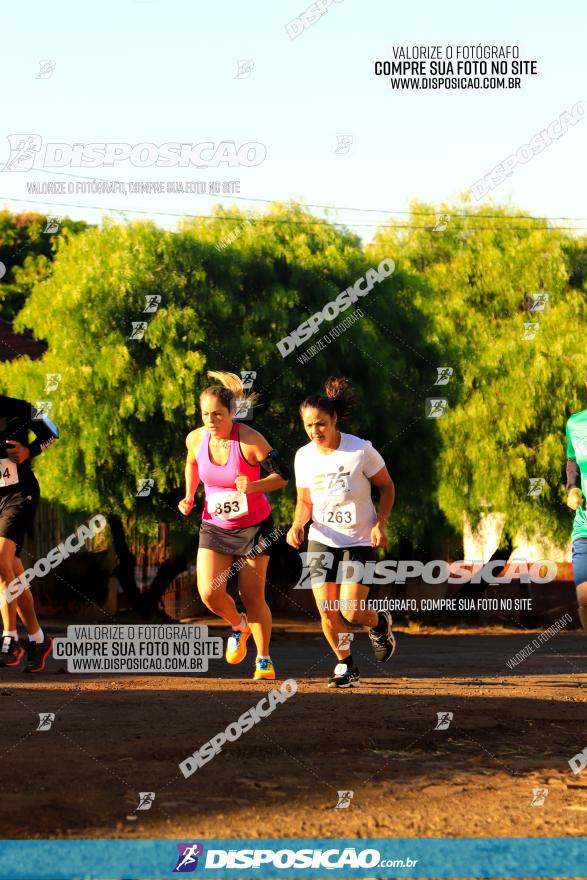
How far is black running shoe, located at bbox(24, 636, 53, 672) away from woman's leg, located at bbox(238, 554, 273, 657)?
6.34ft

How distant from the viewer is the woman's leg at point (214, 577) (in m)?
10.5

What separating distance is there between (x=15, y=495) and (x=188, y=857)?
22.1ft

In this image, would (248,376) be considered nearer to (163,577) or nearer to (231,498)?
(163,577)

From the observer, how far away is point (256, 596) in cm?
1072

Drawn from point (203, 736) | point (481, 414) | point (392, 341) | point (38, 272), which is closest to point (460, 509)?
point (481, 414)

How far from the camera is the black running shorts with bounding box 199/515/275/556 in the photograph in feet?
34.7

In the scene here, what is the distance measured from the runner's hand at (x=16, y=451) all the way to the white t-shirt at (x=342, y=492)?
236 centimetres

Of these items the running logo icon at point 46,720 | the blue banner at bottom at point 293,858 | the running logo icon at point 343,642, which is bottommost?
the blue banner at bottom at point 293,858

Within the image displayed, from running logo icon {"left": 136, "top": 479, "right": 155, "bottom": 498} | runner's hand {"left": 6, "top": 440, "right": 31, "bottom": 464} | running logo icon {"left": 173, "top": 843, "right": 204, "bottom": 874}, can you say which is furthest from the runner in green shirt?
running logo icon {"left": 136, "top": 479, "right": 155, "bottom": 498}

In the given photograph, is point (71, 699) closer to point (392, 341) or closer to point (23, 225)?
point (392, 341)

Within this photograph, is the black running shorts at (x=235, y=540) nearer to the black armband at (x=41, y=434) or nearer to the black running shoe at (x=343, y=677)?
the black running shoe at (x=343, y=677)

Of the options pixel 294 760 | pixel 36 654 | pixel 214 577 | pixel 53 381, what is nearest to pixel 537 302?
pixel 53 381

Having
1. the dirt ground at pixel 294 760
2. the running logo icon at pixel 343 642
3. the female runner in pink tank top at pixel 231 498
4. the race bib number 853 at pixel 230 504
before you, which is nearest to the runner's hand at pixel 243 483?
the female runner in pink tank top at pixel 231 498

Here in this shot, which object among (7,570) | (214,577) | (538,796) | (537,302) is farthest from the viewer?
(537,302)
